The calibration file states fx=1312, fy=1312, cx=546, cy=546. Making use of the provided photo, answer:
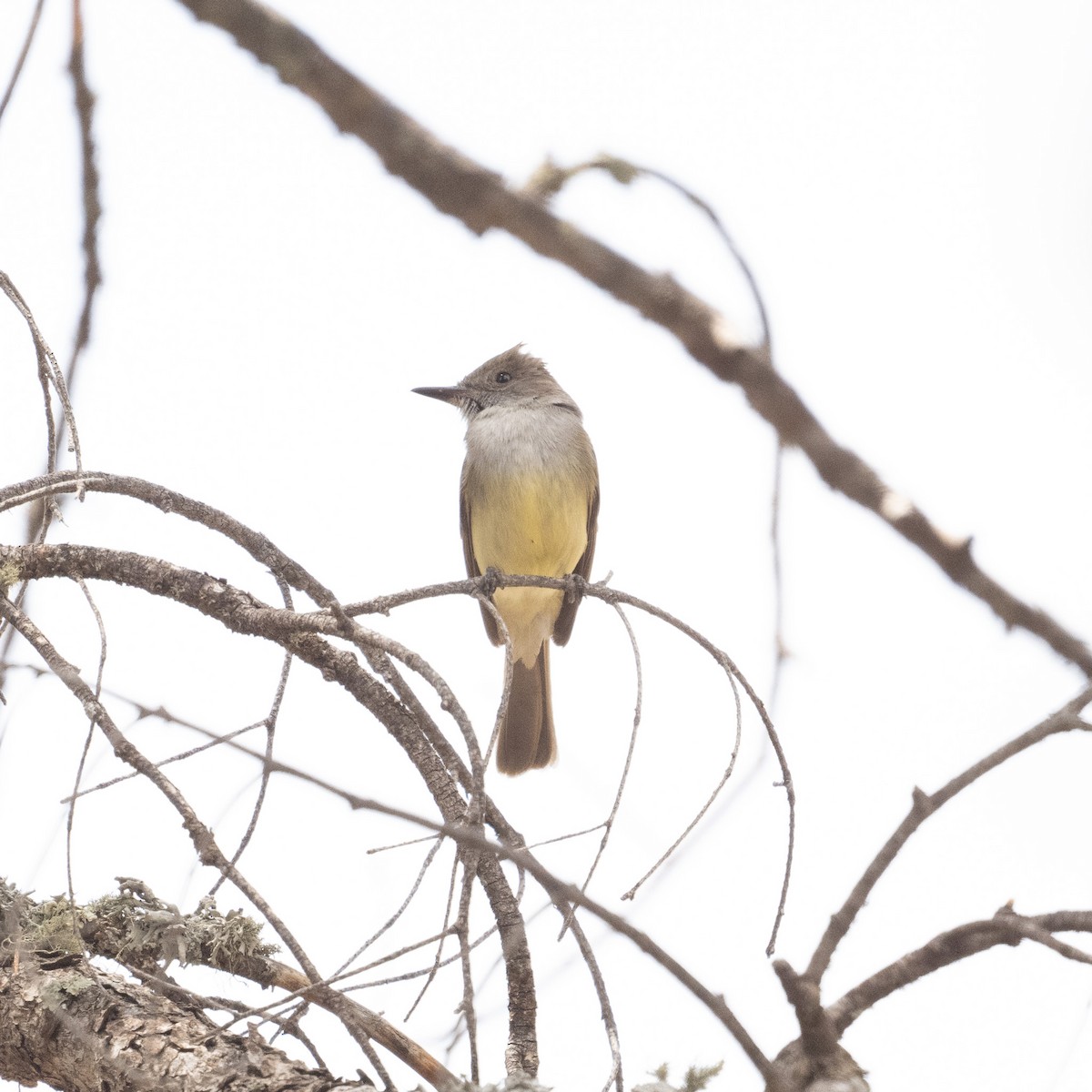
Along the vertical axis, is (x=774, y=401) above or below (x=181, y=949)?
above

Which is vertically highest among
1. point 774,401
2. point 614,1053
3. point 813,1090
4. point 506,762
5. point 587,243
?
point 506,762

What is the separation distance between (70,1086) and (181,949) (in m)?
0.32

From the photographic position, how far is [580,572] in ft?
21.9

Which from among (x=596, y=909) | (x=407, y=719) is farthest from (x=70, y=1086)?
(x=596, y=909)

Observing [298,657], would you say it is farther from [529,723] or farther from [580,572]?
[529,723]

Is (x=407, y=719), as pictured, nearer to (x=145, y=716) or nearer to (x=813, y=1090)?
(x=145, y=716)

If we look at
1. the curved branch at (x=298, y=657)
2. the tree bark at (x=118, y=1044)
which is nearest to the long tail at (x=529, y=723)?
the curved branch at (x=298, y=657)

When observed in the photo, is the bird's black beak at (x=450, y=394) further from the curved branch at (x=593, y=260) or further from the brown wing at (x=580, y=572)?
the curved branch at (x=593, y=260)

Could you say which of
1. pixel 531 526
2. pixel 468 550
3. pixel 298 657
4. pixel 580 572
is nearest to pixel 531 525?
pixel 531 526

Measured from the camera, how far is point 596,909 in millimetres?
1273

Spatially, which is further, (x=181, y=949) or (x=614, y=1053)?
(x=181, y=949)

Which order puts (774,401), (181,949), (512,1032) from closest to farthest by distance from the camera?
(774,401) → (512,1032) → (181,949)

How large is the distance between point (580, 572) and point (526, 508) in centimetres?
57

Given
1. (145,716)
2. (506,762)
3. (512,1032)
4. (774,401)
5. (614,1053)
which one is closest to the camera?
(774,401)
